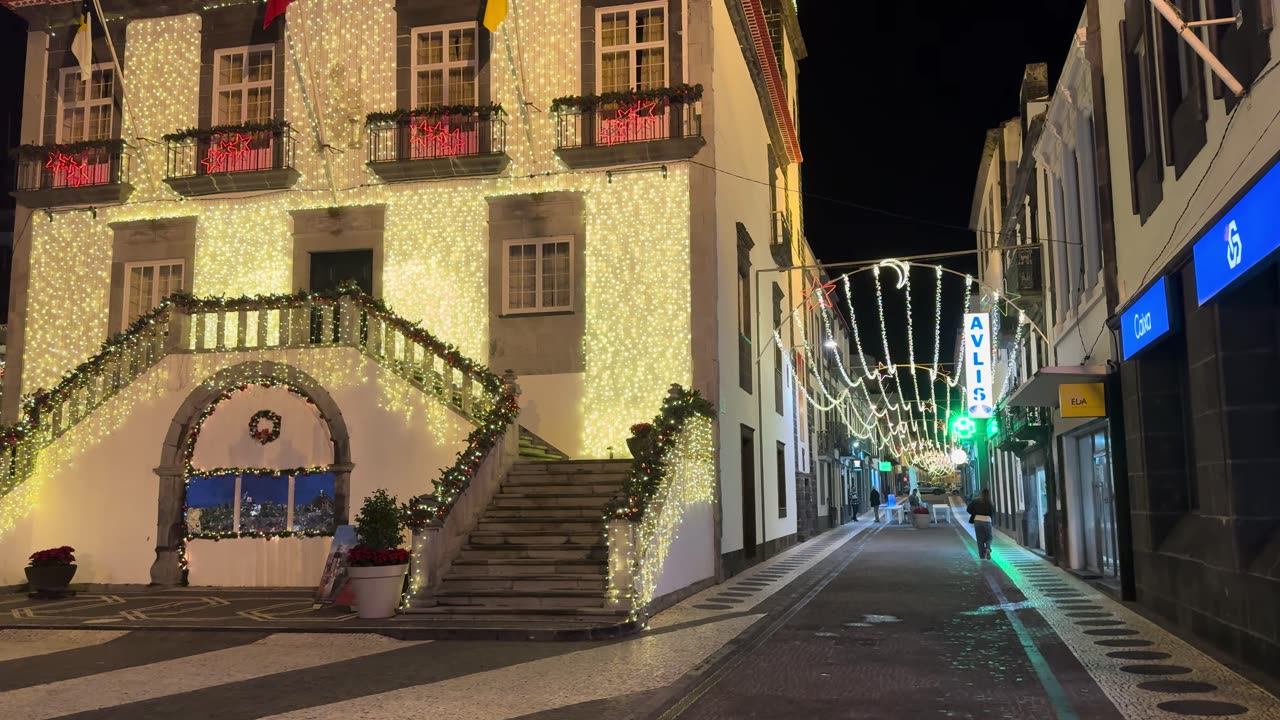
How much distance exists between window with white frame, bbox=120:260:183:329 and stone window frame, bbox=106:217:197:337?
0.29 feet

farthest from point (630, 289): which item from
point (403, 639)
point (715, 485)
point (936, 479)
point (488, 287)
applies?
point (936, 479)

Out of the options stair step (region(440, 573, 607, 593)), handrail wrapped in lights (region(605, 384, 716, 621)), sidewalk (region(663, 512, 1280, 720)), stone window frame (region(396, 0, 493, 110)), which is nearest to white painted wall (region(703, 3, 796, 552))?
handrail wrapped in lights (region(605, 384, 716, 621))

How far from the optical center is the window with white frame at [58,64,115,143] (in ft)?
70.3

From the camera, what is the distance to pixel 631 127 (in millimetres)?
19016

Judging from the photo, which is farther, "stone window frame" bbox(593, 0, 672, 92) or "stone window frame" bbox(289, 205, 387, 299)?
"stone window frame" bbox(289, 205, 387, 299)

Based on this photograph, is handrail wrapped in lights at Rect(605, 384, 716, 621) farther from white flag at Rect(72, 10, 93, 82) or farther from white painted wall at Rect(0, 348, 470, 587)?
white flag at Rect(72, 10, 93, 82)

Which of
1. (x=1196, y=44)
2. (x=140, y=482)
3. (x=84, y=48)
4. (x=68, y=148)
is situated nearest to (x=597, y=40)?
(x=84, y=48)

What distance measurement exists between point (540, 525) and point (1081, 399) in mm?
8490

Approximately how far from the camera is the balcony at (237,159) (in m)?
20.3

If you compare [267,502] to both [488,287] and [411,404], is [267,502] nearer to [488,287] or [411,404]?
[411,404]

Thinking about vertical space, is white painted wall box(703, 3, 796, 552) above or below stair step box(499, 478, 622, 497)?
above

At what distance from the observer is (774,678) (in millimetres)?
9172

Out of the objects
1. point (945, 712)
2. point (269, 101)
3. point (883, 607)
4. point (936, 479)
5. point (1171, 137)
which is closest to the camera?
point (945, 712)

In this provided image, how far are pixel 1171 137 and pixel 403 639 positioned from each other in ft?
35.8
